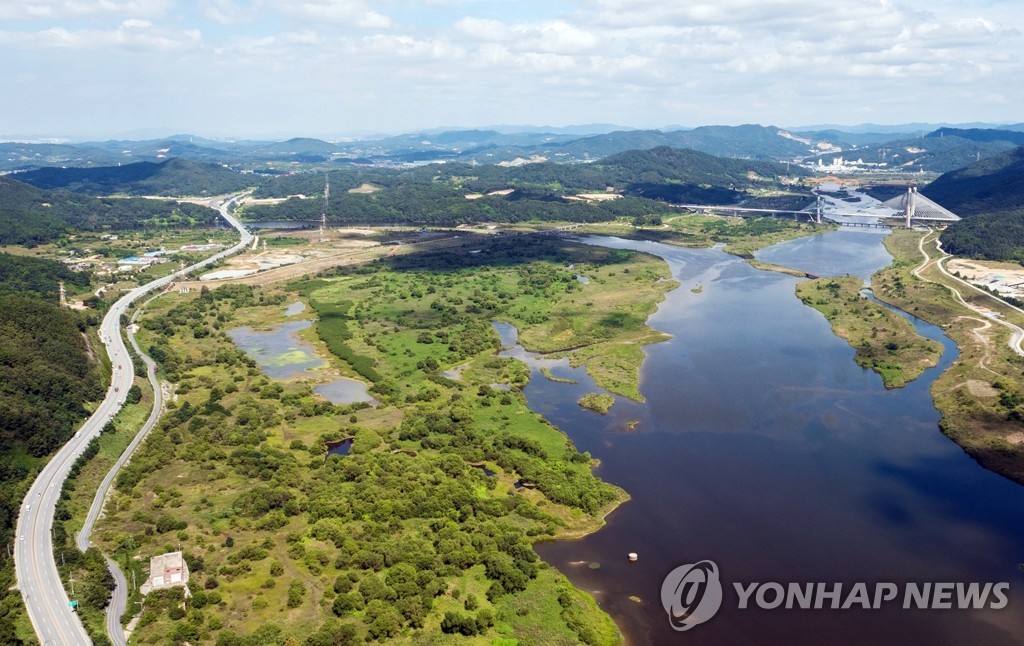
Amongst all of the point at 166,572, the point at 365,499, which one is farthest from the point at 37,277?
the point at 166,572

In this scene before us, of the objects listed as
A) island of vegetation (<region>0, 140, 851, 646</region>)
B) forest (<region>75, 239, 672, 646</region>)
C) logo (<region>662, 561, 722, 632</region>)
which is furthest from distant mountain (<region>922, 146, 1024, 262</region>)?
logo (<region>662, 561, 722, 632</region>)

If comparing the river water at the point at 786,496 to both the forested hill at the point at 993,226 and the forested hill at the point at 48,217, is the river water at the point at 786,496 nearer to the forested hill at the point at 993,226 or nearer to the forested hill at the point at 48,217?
the forested hill at the point at 993,226

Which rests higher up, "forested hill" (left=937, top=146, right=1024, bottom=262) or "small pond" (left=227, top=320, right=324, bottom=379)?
"forested hill" (left=937, top=146, right=1024, bottom=262)

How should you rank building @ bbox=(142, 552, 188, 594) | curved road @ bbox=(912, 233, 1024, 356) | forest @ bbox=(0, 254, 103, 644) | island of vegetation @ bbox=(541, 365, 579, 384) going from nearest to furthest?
building @ bbox=(142, 552, 188, 594)
forest @ bbox=(0, 254, 103, 644)
island of vegetation @ bbox=(541, 365, 579, 384)
curved road @ bbox=(912, 233, 1024, 356)

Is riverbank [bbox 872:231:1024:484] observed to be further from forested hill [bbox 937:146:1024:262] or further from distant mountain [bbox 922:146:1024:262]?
distant mountain [bbox 922:146:1024:262]

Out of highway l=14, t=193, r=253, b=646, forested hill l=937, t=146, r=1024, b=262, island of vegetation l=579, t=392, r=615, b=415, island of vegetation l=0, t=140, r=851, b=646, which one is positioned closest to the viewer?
highway l=14, t=193, r=253, b=646

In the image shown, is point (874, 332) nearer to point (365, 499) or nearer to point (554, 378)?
point (554, 378)

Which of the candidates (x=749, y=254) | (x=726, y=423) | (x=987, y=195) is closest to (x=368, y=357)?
(x=726, y=423)
